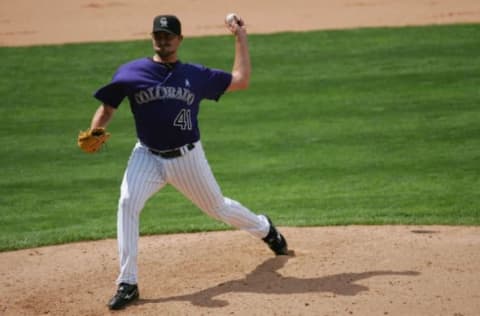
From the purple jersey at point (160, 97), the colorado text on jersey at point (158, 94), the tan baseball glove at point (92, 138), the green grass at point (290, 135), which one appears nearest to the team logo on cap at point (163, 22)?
the purple jersey at point (160, 97)

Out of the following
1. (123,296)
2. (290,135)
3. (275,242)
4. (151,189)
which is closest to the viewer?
(123,296)

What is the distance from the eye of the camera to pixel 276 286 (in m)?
6.14

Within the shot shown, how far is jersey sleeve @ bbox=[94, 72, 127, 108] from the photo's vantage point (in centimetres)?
606

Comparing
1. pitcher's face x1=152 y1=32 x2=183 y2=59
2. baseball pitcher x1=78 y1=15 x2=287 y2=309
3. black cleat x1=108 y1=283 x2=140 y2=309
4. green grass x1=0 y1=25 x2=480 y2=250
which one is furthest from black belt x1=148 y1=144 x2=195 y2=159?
green grass x1=0 y1=25 x2=480 y2=250

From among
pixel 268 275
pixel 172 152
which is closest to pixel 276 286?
pixel 268 275

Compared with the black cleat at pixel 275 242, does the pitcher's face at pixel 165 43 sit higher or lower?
higher

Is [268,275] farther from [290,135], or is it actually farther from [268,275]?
[290,135]

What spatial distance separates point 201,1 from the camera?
1788 centimetres

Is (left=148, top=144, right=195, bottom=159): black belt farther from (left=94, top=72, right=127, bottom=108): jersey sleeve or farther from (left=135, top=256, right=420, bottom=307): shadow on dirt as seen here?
(left=135, top=256, right=420, bottom=307): shadow on dirt

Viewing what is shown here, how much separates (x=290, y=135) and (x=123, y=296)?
529 centimetres

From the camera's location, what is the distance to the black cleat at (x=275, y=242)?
680cm

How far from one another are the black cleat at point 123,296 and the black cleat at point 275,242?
1.20 m

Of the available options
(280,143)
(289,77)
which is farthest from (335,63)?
(280,143)

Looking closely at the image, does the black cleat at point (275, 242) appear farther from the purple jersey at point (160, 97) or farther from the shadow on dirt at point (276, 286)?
the purple jersey at point (160, 97)
